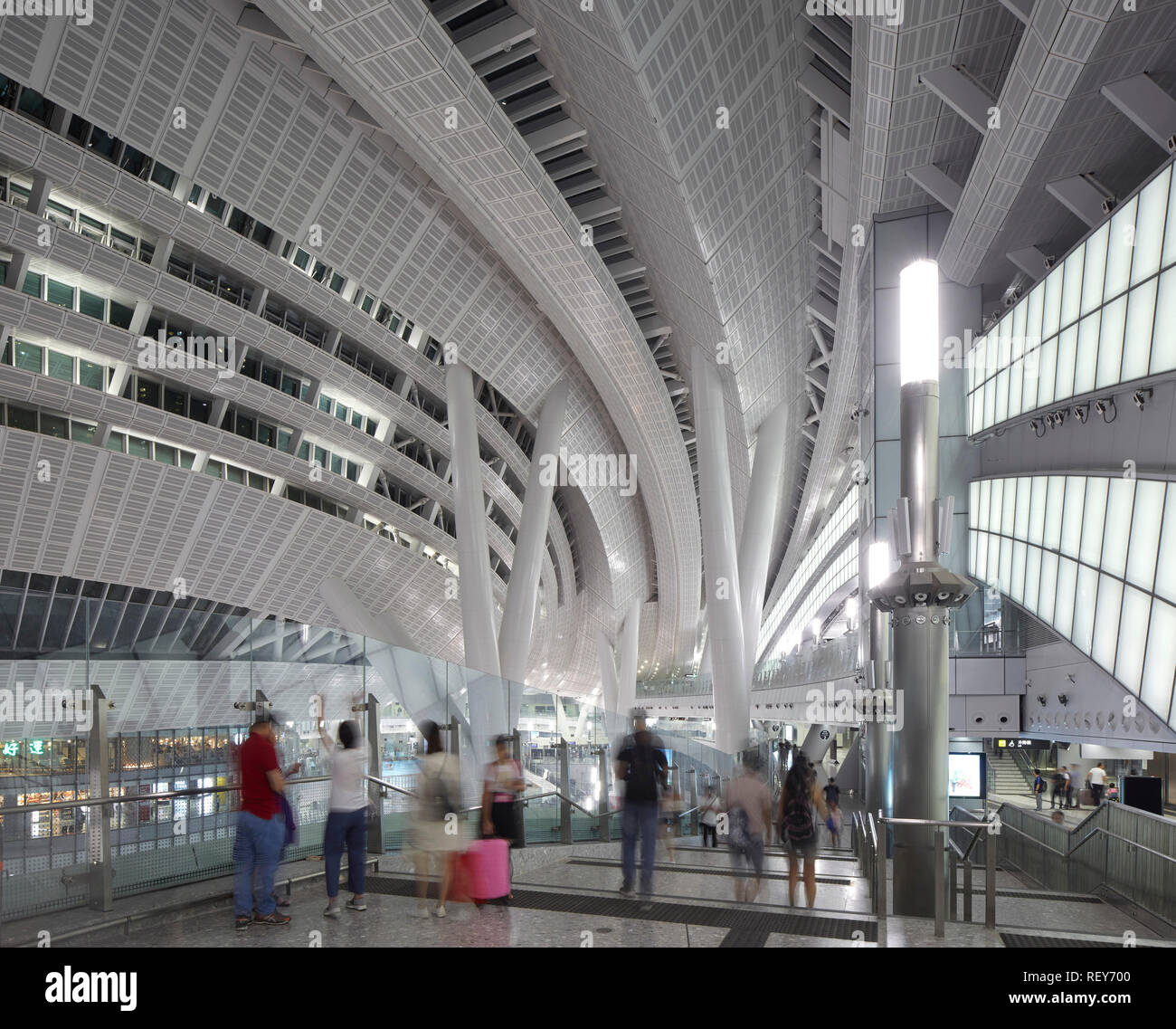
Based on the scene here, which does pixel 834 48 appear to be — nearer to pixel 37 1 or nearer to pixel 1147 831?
pixel 37 1

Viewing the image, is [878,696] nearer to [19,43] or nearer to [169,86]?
[169,86]

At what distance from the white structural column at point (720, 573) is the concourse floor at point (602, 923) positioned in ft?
47.3

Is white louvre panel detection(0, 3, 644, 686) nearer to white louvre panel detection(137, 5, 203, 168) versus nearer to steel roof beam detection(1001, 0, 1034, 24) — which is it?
white louvre panel detection(137, 5, 203, 168)

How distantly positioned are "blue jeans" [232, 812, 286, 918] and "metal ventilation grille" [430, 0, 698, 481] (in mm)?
15237

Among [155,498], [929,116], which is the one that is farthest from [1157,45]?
[155,498]

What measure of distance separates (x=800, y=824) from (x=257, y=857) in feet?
15.7

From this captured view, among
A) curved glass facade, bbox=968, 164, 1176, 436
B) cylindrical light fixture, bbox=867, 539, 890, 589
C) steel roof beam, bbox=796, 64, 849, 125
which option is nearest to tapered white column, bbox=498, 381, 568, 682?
cylindrical light fixture, bbox=867, 539, 890, 589

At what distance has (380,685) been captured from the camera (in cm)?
886

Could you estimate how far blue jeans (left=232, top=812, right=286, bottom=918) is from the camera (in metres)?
6.19

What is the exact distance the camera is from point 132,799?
662 cm

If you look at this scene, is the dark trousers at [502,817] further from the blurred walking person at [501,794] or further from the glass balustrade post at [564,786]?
the glass balustrade post at [564,786]

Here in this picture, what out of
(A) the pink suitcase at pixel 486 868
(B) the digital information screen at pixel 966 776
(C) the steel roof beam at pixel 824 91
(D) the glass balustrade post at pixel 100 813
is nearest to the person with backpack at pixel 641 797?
(A) the pink suitcase at pixel 486 868

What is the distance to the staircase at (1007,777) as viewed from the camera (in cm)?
3048
